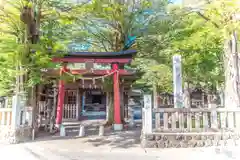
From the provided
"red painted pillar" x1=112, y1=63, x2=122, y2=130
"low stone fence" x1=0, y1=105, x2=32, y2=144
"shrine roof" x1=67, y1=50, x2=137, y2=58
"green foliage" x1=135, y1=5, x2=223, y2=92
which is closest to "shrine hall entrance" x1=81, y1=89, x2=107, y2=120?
"green foliage" x1=135, y1=5, x2=223, y2=92

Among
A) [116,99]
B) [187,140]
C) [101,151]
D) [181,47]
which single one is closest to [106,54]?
[116,99]

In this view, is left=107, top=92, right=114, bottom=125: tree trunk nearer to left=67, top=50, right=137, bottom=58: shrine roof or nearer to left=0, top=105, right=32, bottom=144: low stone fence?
left=67, top=50, right=137, bottom=58: shrine roof

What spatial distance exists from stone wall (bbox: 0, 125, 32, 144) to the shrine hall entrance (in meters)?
8.64

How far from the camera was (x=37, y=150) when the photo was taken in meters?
6.20

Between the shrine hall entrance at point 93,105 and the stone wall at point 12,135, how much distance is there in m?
8.64

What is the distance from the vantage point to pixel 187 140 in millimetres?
6109

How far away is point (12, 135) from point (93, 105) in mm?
10446

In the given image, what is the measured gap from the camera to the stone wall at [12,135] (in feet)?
23.1

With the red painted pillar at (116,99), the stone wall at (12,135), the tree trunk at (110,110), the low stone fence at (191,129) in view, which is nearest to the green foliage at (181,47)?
the tree trunk at (110,110)

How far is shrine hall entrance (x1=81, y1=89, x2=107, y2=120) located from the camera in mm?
16638

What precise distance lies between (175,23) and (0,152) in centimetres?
1107

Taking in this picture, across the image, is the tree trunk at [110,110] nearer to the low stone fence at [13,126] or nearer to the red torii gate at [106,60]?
the red torii gate at [106,60]

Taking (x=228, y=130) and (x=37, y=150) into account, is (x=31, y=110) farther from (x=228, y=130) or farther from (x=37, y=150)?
(x=228, y=130)

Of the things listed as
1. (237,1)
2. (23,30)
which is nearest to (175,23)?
(237,1)
